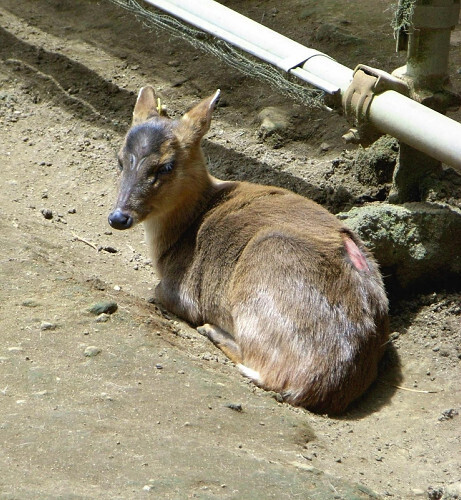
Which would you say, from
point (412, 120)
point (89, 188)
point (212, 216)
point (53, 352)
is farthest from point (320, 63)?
point (53, 352)

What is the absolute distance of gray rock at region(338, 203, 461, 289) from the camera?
648 centimetres

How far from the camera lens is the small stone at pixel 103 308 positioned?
A: 554 centimetres

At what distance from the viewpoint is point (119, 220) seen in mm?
6336

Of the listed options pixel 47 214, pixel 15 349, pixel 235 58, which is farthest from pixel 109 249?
pixel 15 349

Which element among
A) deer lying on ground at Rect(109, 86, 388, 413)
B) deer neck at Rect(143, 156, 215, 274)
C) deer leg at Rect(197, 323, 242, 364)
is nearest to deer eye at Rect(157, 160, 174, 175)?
deer lying on ground at Rect(109, 86, 388, 413)

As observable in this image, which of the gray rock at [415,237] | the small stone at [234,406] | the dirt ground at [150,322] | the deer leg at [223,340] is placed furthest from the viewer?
the gray rock at [415,237]

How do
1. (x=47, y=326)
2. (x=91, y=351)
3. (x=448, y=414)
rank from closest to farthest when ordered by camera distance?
1. (x=91, y=351)
2. (x=47, y=326)
3. (x=448, y=414)

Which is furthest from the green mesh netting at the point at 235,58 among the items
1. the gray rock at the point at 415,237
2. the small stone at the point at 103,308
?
the small stone at the point at 103,308

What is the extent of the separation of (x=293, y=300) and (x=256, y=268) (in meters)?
0.43

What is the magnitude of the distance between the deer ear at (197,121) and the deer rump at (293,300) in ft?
2.49

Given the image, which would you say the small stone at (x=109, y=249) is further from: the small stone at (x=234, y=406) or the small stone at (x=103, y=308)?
the small stone at (x=234, y=406)

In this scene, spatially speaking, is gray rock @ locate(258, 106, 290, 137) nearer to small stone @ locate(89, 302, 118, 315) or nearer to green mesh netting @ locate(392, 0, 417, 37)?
green mesh netting @ locate(392, 0, 417, 37)

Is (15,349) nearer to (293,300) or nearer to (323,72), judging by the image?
(293,300)

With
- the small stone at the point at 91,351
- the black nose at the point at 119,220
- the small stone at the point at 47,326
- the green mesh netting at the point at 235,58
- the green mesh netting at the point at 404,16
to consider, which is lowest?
the small stone at the point at 47,326
